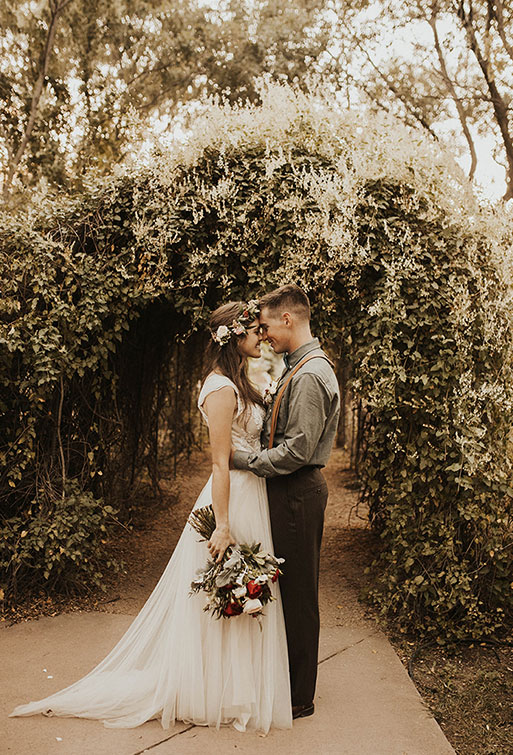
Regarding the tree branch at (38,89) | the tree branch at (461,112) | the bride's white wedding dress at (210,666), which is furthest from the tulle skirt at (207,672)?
the tree branch at (38,89)

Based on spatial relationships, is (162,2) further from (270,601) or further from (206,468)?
(270,601)

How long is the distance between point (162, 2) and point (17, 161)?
4.57 meters

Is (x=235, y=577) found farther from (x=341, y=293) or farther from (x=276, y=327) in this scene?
(x=341, y=293)

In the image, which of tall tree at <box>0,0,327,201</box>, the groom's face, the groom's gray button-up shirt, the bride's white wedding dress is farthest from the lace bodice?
tall tree at <box>0,0,327,201</box>

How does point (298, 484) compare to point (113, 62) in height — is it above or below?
below

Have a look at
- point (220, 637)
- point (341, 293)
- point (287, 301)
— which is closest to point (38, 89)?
point (341, 293)

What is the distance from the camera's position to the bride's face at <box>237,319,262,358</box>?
323 cm

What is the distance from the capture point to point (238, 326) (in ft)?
10.5

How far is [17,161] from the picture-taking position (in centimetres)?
1181

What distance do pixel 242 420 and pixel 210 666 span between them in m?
1.21

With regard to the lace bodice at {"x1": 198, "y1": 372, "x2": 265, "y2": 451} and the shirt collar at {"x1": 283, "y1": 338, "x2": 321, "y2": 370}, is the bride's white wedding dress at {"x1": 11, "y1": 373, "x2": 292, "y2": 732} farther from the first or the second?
the shirt collar at {"x1": 283, "y1": 338, "x2": 321, "y2": 370}

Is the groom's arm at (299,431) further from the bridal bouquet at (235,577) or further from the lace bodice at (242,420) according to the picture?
the bridal bouquet at (235,577)

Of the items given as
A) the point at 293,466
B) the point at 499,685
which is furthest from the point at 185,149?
the point at 499,685

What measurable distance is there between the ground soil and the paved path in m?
0.08
